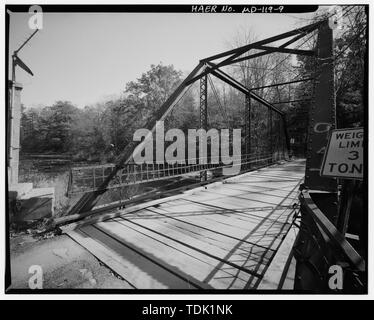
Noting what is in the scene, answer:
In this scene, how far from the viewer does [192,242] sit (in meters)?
3.96

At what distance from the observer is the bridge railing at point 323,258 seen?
2.02 m

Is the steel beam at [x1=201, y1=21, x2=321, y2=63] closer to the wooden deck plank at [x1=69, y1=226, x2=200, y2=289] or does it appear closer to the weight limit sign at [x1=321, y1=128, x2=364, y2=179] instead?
the weight limit sign at [x1=321, y1=128, x2=364, y2=179]

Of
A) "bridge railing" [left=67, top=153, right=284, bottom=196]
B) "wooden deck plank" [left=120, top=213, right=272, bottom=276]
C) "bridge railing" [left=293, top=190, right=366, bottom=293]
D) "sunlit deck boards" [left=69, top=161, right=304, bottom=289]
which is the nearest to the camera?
"bridge railing" [left=293, top=190, right=366, bottom=293]

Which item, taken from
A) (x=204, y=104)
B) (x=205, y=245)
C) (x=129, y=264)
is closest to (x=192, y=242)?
(x=205, y=245)

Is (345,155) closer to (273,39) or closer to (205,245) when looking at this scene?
(205,245)

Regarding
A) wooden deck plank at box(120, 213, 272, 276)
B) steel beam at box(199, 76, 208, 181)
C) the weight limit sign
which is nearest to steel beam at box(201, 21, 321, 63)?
steel beam at box(199, 76, 208, 181)

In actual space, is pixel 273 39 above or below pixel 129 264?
above

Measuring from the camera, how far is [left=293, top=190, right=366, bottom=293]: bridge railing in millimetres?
2020

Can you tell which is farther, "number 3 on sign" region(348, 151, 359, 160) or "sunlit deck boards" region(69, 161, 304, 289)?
"sunlit deck boards" region(69, 161, 304, 289)

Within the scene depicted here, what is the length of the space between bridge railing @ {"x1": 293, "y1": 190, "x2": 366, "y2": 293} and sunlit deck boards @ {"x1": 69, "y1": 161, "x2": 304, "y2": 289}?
499mm

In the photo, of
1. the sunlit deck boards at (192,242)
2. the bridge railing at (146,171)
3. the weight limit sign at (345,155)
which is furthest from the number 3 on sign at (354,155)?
the bridge railing at (146,171)

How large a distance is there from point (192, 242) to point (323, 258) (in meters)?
2.10

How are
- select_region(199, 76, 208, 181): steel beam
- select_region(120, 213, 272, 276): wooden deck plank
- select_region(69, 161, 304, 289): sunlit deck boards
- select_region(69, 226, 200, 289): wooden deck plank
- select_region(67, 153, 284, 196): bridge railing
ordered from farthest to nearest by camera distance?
select_region(199, 76, 208, 181): steel beam → select_region(67, 153, 284, 196): bridge railing → select_region(120, 213, 272, 276): wooden deck plank → select_region(69, 161, 304, 289): sunlit deck boards → select_region(69, 226, 200, 289): wooden deck plank
